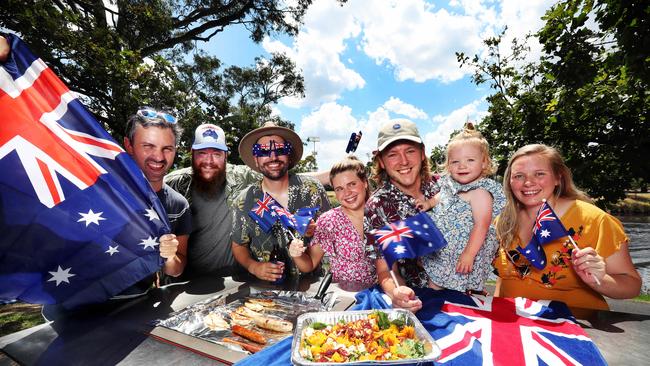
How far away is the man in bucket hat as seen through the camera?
3.49 metres

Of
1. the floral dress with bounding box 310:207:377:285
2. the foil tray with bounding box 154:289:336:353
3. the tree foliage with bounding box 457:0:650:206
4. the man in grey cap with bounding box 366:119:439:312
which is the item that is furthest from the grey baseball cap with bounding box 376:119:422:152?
the tree foliage with bounding box 457:0:650:206

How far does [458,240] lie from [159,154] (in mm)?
3189

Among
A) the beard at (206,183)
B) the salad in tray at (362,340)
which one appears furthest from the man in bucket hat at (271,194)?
the salad in tray at (362,340)

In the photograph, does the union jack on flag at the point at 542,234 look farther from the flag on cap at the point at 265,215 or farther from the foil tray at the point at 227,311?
the flag on cap at the point at 265,215

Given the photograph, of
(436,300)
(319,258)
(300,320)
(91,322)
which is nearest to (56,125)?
(91,322)

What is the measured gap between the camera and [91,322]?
2.27 metres

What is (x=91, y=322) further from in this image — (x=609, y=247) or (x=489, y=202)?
(x=609, y=247)

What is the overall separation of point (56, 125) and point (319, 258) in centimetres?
262

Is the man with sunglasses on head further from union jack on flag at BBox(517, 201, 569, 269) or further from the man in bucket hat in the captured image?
union jack on flag at BBox(517, 201, 569, 269)

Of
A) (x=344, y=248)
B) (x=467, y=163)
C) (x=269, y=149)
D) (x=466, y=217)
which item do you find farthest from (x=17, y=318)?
(x=467, y=163)

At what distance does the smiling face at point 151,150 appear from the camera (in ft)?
10.4

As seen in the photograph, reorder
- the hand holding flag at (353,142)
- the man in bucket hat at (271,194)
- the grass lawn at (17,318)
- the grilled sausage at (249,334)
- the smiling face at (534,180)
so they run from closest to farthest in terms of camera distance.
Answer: the grilled sausage at (249,334) → the smiling face at (534,180) → the man in bucket hat at (271,194) → the hand holding flag at (353,142) → the grass lawn at (17,318)

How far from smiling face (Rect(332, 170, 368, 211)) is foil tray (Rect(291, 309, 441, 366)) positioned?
1.34 m

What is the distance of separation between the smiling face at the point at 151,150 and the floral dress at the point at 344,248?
1870 millimetres
